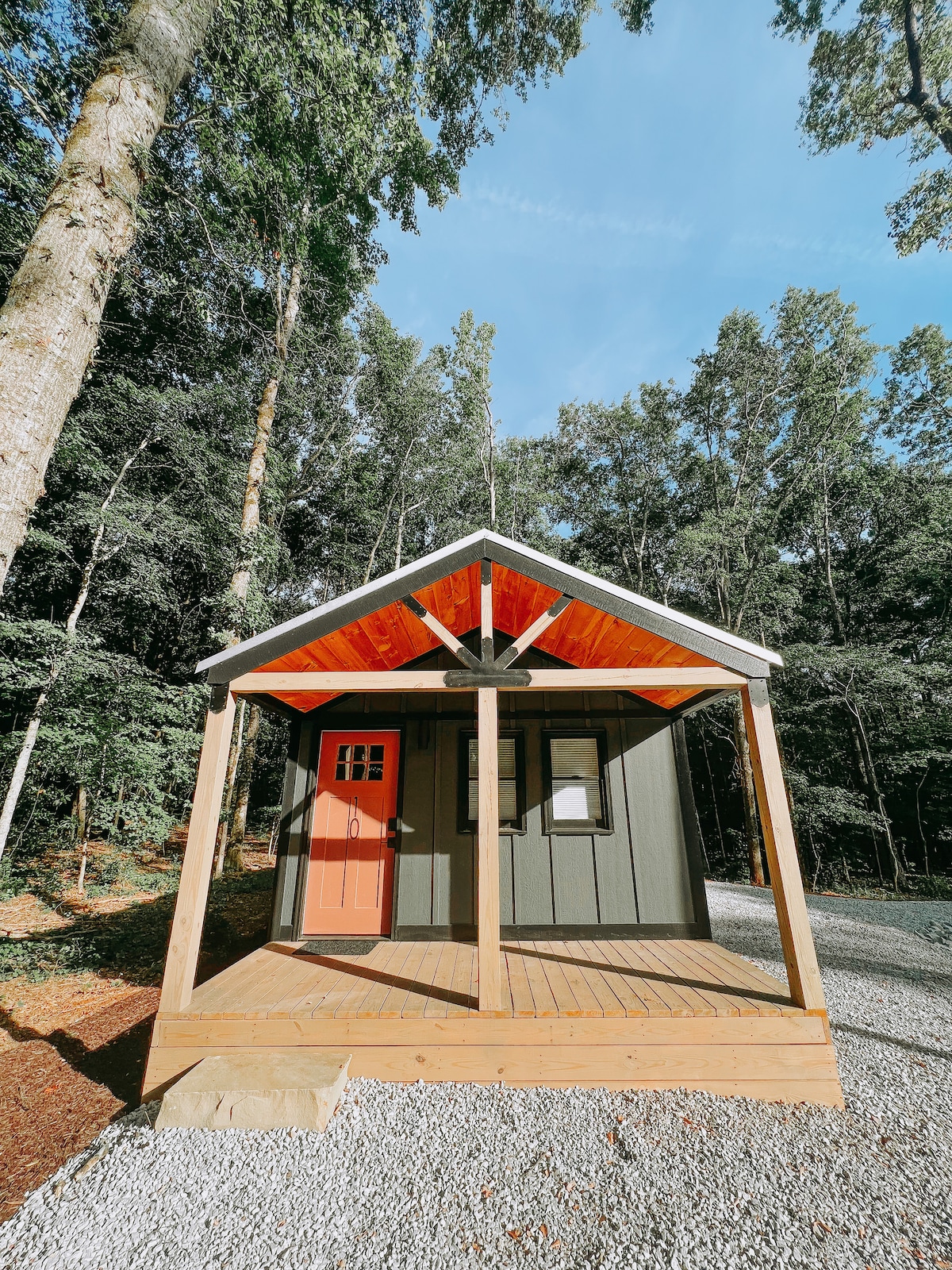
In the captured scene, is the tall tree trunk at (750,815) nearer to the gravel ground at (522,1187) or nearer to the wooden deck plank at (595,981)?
the wooden deck plank at (595,981)

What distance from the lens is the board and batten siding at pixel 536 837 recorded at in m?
4.58

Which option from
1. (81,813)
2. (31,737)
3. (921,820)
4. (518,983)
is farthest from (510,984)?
(921,820)

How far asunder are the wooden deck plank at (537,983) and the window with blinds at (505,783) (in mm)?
1004

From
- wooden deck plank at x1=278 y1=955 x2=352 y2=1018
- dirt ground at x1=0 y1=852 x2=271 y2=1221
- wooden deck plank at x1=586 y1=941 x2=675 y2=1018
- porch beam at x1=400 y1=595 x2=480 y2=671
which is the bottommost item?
dirt ground at x1=0 y1=852 x2=271 y2=1221

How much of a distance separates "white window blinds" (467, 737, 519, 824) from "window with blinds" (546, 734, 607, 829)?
0.35 meters

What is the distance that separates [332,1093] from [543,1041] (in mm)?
1209

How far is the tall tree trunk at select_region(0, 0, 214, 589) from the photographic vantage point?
8.86 feet

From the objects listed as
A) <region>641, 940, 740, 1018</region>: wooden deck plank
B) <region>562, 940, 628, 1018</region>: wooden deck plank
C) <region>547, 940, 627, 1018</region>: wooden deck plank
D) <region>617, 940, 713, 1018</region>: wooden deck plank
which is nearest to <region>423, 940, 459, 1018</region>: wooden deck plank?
<region>547, 940, 627, 1018</region>: wooden deck plank

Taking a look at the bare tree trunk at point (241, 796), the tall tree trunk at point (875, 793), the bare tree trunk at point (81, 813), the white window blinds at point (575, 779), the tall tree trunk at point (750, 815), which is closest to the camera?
the white window blinds at point (575, 779)

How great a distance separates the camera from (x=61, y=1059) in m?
3.54

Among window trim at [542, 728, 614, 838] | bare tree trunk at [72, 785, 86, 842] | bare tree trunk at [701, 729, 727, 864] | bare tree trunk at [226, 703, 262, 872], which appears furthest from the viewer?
bare tree trunk at [701, 729, 727, 864]

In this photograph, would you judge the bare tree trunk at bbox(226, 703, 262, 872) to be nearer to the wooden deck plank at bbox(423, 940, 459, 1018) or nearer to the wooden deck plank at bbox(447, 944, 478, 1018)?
the wooden deck plank at bbox(423, 940, 459, 1018)

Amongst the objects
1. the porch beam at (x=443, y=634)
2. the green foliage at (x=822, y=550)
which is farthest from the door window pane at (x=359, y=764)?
the green foliage at (x=822, y=550)

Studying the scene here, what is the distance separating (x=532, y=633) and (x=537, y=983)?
2448 mm
